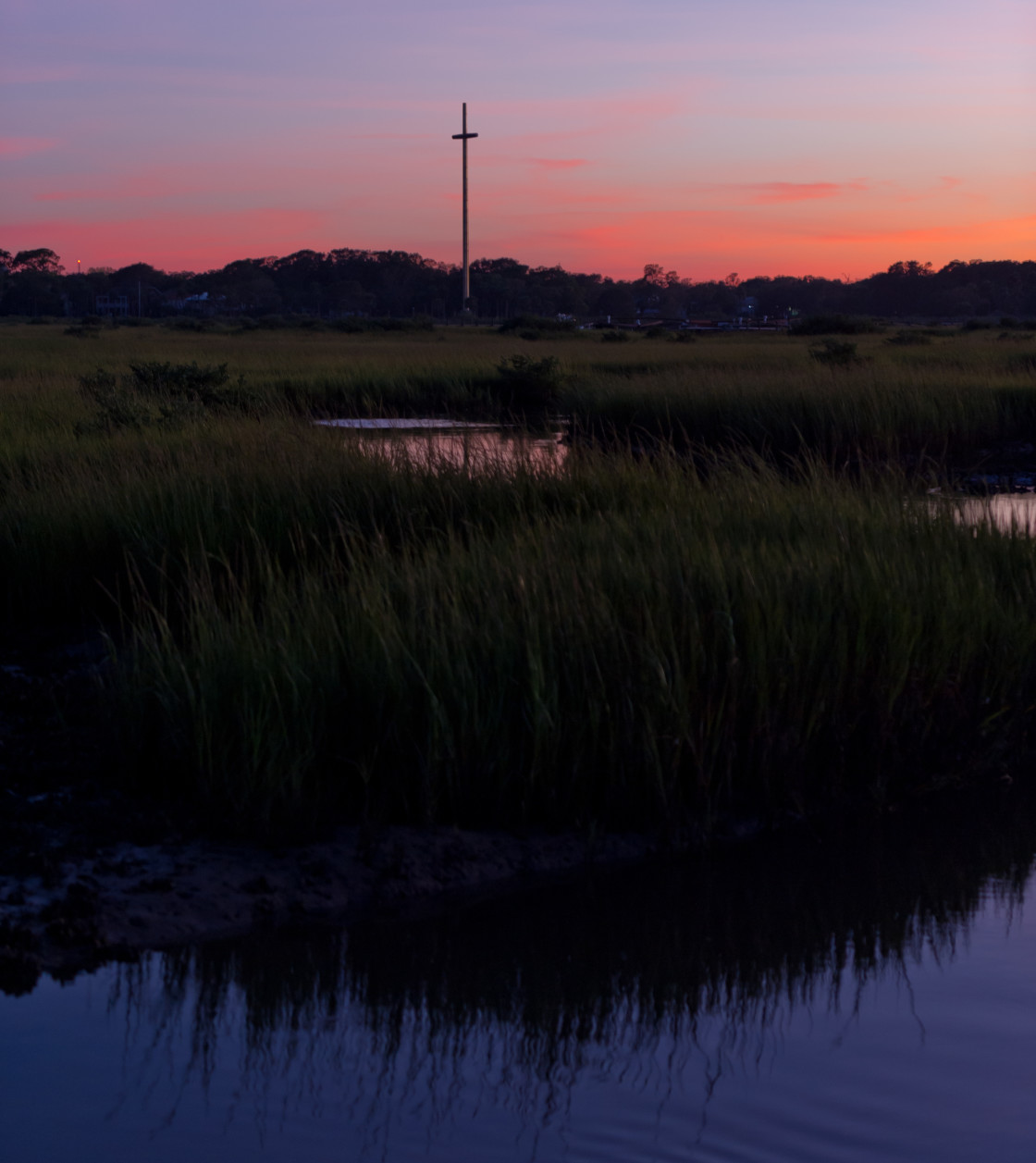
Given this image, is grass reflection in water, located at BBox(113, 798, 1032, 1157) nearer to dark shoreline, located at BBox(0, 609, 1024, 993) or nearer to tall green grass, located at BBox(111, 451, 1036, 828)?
dark shoreline, located at BBox(0, 609, 1024, 993)

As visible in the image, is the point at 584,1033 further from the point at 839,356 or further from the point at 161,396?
the point at 839,356

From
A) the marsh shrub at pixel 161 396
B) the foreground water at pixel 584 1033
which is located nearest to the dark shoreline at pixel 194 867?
the foreground water at pixel 584 1033

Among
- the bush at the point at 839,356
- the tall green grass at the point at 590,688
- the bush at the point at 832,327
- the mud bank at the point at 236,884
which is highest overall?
the bush at the point at 832,327

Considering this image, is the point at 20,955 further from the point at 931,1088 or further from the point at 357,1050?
the point at 931,1088

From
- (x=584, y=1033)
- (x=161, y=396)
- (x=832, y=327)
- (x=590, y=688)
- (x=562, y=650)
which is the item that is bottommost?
(x=584, y=1033)

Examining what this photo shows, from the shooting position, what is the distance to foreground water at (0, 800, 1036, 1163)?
2.82 m

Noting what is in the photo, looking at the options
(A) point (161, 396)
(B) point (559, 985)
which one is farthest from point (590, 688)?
(A) point (161, 396)

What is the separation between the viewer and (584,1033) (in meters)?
3.28

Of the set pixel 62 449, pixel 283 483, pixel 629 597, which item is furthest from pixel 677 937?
pixel 62 449

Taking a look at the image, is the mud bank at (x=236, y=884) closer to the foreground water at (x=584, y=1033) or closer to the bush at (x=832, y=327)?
the foreground water at (x=584, y=1033)

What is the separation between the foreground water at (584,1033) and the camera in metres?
2.82

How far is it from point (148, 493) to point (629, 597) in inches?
160

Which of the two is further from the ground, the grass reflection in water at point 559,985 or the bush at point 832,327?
the bush at point 832,327

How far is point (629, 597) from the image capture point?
194 inches
